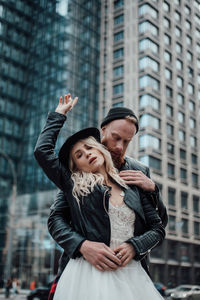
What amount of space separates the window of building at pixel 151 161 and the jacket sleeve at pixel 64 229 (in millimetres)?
34281

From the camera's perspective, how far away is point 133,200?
7.53 ft

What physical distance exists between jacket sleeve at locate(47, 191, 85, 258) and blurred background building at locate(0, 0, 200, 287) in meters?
29.7

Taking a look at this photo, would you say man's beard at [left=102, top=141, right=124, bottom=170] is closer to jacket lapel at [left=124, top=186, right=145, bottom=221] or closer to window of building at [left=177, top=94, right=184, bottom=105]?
jacket lapel at [left=124, top=186, right=145, bottom=221]

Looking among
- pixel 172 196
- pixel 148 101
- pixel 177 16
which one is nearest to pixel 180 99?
pixel 148 101

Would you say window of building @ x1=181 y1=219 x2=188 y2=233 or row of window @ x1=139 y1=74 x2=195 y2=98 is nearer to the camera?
row of window @ x1=139 y1=74 x2=195 y2=98

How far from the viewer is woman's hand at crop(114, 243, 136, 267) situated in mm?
2088

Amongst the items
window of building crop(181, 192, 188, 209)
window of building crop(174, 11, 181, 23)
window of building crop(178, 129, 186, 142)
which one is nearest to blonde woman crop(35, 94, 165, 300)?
window of building crop(181, 192, 188, 209)

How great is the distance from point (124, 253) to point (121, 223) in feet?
0.64

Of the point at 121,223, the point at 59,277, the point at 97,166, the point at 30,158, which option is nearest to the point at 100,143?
the point at 97,166

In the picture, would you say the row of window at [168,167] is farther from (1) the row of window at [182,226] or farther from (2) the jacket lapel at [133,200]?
(2) the jacket lapel at [133,200]

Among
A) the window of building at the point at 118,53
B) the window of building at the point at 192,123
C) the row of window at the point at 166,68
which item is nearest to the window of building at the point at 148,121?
the row of window at the point at 166,68

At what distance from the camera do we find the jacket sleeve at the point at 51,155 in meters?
2.28

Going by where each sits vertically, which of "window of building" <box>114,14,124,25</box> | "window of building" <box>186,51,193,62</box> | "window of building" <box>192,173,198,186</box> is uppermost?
"window of building" <box>114,14,124,25</box>

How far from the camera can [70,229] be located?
2.23m
